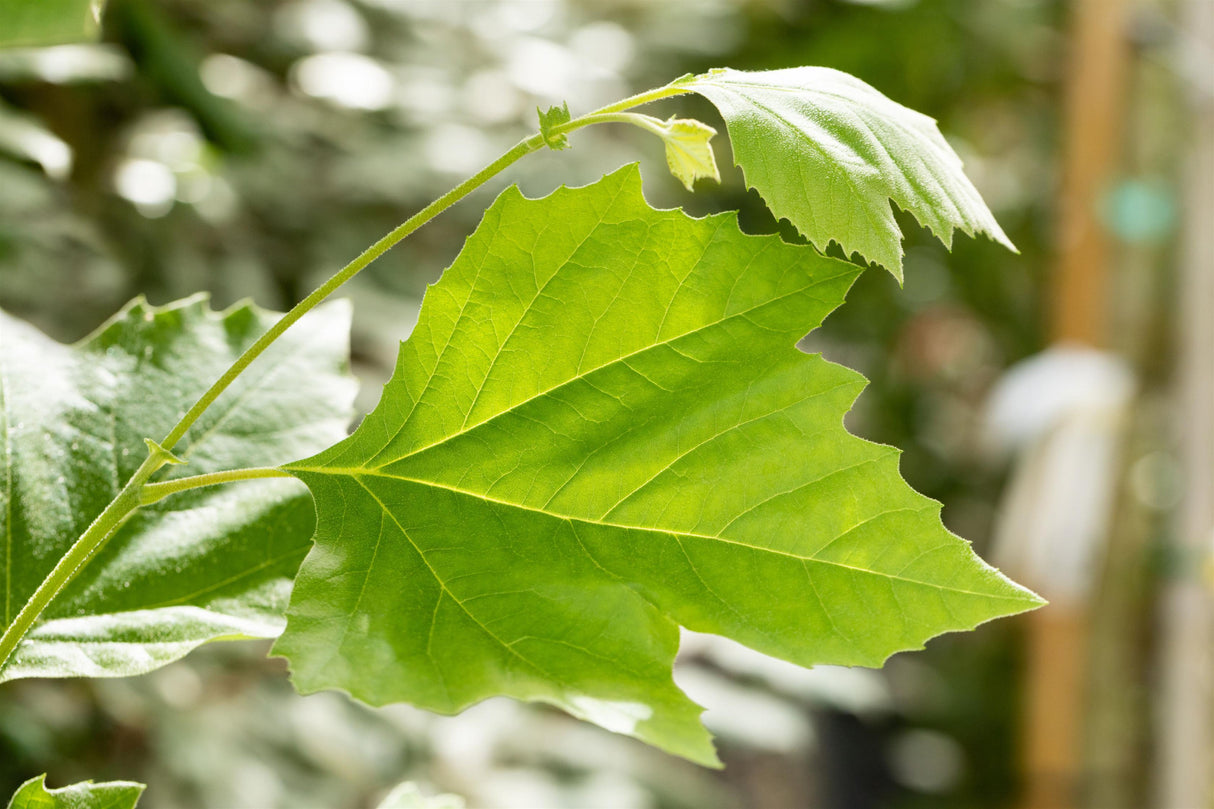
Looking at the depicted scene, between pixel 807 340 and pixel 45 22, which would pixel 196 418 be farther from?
pixel 807 340

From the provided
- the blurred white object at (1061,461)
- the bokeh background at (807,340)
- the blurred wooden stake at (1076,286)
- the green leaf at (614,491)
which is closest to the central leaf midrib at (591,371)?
the green leaf at (614,491)

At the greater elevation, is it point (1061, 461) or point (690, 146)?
point (690, 146)

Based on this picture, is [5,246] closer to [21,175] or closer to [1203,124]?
[21,175]

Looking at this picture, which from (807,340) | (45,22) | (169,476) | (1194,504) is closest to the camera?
(45,22)

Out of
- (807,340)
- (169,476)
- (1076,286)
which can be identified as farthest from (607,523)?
(1076,286)

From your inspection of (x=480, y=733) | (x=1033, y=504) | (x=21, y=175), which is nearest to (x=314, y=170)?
(x=21, y=175)

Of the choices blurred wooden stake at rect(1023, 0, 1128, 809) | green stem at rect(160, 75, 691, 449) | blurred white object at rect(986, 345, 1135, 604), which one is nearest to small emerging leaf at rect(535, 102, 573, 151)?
green stem at rect(160, 75, 691, 449)

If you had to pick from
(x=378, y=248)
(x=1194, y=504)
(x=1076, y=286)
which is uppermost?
(x=378, y=248)

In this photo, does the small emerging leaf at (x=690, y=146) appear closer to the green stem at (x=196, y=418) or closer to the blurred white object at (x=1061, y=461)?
the green stem at (x=196, y=418)
